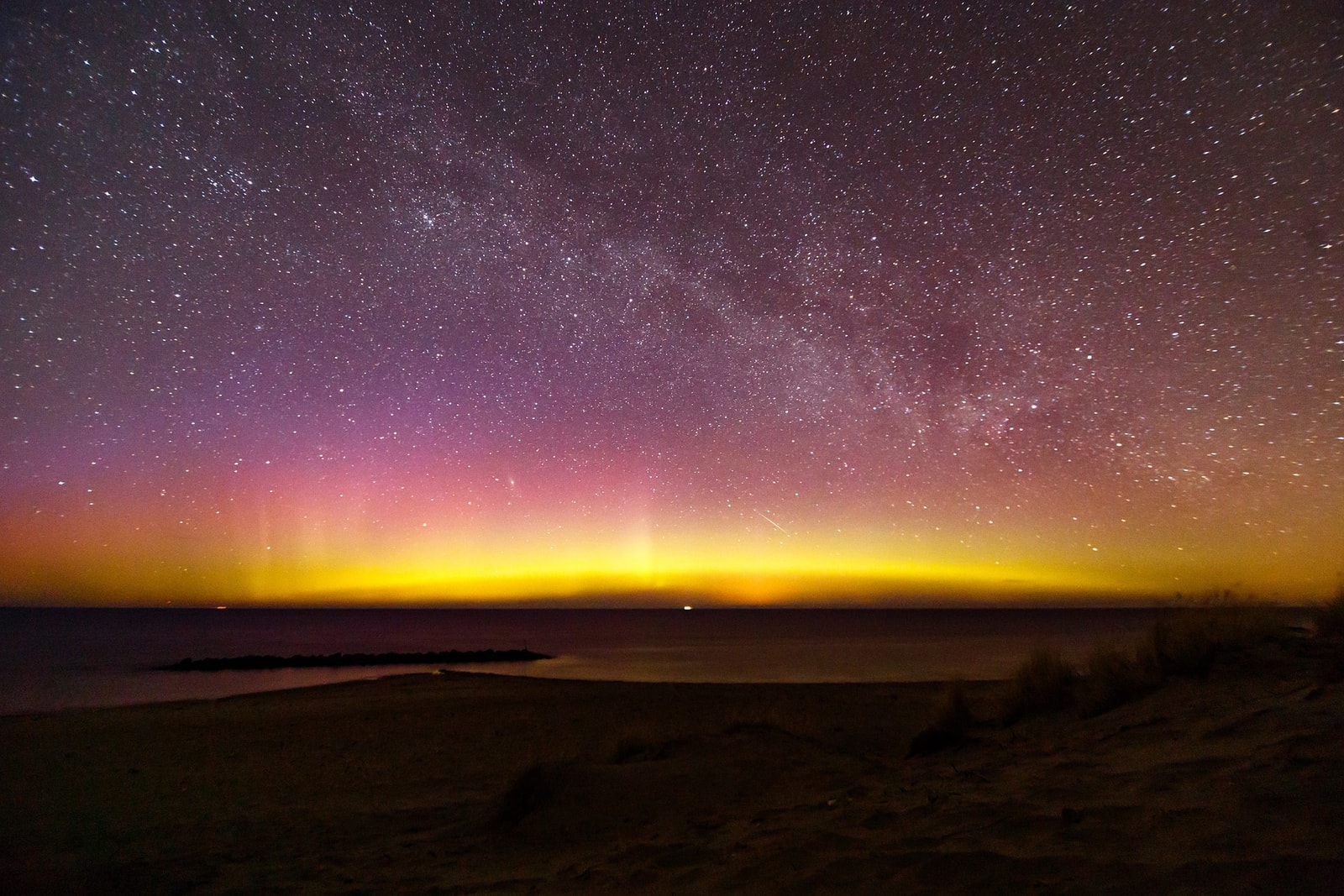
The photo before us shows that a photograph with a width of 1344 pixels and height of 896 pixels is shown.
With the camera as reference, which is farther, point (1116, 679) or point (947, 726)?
point (947, 726)

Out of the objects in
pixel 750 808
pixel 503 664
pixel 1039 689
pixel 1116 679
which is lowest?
pixel 503 664

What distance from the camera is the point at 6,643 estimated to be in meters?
66.6

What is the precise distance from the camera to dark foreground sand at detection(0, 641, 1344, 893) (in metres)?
4.27

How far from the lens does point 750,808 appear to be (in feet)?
23.4

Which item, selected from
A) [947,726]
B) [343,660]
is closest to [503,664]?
[343,660]

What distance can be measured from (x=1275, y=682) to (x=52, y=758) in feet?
58.0

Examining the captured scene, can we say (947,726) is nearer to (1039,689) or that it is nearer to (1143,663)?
(1039,689)

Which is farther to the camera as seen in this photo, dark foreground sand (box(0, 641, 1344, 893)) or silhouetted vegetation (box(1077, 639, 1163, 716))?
silhouetted vegetation (box(1077, 639, 1163, 716))

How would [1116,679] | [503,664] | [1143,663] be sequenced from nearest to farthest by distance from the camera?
[1116,679]
[1143,663]
[503,664]

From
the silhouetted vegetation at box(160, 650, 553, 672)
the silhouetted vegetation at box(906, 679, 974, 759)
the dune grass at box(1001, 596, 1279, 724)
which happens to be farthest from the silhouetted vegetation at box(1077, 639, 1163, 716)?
the silhouetted vegetation at box(160, 650, 553, 672)

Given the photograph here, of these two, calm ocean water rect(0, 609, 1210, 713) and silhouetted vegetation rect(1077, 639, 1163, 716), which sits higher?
silhouetted vegetation rect(1077, 639, 1163, 716)

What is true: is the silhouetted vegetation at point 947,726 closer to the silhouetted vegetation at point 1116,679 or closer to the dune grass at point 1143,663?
the dune grass at point 1143,663

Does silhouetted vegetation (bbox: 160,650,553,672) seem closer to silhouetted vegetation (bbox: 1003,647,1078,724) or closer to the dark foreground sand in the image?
the dark foreground sand

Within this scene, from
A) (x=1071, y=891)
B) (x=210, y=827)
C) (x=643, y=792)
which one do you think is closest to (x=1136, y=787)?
(x=1071, y=891)
